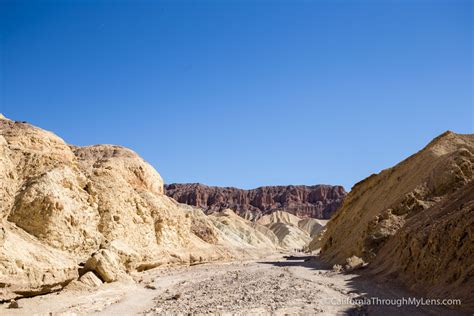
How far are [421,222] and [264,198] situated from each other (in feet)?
485

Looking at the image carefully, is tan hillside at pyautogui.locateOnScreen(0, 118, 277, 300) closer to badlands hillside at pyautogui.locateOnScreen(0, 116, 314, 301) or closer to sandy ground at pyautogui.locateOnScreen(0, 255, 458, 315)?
badlands hillside at pyautogui.locateOnScreen(0, 116, 314, 301)

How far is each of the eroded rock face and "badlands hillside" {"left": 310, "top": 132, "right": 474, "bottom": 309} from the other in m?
114

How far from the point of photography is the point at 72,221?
19109 mm

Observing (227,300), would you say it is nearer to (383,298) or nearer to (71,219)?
(383,298)

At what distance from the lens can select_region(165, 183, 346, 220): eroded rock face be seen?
155250 millimetres

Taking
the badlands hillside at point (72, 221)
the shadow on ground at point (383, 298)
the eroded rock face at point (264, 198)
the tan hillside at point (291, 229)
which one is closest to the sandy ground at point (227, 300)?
the shadow on ground at point (383, 298)

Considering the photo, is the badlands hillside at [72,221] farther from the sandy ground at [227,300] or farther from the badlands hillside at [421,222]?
the badlands hillside at [421,222]

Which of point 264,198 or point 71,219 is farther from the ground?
point 264,198

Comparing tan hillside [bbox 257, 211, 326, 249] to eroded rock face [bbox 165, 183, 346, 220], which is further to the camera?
eroded rock face [bbox 165, 183, 346, 220]

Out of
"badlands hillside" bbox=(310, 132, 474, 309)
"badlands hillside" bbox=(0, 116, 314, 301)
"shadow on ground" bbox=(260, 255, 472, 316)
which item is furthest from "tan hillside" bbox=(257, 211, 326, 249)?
"shadow on ground" bbox=(260, 255, 472, 316)

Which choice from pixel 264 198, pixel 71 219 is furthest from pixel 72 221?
pixel 264 198

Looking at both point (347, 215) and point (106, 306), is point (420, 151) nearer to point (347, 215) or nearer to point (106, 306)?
point (347, 215)

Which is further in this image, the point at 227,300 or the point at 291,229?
the point at 291,229

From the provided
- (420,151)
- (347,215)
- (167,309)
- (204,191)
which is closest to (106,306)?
(167,309)
